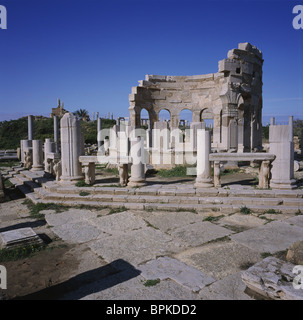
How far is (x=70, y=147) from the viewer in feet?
27.4

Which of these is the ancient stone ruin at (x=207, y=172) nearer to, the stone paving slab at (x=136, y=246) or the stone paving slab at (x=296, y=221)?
the stone paving slab at (x=296, y=221)

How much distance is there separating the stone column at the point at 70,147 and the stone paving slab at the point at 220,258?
516 cm


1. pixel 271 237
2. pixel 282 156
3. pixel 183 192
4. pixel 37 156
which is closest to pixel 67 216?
pixel 183 192

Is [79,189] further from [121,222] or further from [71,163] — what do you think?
[121,222]

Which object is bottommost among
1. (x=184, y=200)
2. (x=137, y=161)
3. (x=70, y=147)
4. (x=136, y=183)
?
(x=184, y=200)

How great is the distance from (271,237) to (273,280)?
217 cm

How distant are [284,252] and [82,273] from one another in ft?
10.7

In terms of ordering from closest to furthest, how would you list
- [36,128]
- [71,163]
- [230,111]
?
[71,163], [230,111], [36,128]

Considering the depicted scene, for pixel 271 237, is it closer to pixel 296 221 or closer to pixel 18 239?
pixel 296 221

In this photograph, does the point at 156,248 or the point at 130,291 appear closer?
the point at 130,291

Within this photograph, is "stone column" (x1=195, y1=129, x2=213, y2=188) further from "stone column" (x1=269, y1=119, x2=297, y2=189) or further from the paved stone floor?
"stone column" (x1=269, y1=119, x2=297, y2=189)

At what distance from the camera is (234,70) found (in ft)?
46.6
